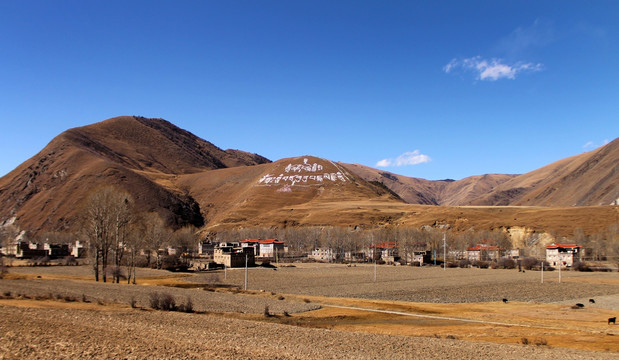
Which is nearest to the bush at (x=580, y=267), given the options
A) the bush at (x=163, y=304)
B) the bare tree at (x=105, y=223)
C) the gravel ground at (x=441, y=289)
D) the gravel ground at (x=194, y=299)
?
the gravel ground at (x=441, y=289)

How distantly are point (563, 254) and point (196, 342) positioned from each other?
108328mm

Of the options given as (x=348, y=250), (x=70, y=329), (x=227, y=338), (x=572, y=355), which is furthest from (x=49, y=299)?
(x=348, y=250)

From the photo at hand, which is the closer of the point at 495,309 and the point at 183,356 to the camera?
the point at 183,356

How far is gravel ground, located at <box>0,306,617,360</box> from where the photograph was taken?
17656 millimetres

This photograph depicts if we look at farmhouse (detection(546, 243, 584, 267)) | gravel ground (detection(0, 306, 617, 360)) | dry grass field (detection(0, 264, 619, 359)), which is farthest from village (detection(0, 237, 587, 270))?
gravel ground (detection(0, 306, 617, 360))

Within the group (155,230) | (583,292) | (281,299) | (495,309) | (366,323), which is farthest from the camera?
(155,230)

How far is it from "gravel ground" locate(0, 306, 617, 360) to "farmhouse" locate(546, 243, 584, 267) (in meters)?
95.6

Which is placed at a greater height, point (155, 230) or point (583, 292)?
point (155, 230)

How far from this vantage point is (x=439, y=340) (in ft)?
77.5

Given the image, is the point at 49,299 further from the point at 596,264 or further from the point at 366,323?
the point at 596,264

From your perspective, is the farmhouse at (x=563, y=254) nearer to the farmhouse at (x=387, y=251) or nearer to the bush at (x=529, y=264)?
the bush at (x=529, y=264)

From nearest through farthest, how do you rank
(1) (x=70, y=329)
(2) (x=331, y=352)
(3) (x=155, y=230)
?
1. (2) (x=331, y=352)
2. (1) (x=70, y=329)
3. (3) (x=155, y=230)

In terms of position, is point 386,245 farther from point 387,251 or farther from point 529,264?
point 529,264

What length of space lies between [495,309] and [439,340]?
1855 centimetres
